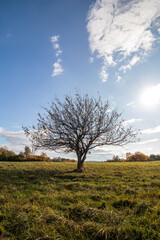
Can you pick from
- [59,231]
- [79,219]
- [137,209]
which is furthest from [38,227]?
[137,209]

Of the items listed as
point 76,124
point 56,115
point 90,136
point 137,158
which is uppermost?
point 56,115

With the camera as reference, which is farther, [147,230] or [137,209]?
[137,209]

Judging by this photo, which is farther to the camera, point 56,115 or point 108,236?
point 56,115

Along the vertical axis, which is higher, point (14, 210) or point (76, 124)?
point (76, 124)

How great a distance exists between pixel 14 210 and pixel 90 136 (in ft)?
43.0

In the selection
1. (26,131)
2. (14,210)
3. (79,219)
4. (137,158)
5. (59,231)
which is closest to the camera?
(59,231)

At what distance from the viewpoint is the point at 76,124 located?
54.0 ft

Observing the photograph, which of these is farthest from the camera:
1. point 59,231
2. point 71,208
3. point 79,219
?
point 71,208

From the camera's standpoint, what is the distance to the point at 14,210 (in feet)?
13.1

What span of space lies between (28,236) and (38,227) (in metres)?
0.32

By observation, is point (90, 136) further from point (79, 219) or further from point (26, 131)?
point (79, 219)

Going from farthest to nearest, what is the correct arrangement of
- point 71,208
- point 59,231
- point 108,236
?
point 71,208 < point 59,231 < point 108,236

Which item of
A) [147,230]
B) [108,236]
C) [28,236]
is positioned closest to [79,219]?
[108,236]

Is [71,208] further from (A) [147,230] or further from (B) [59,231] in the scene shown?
(A) [147,230]
